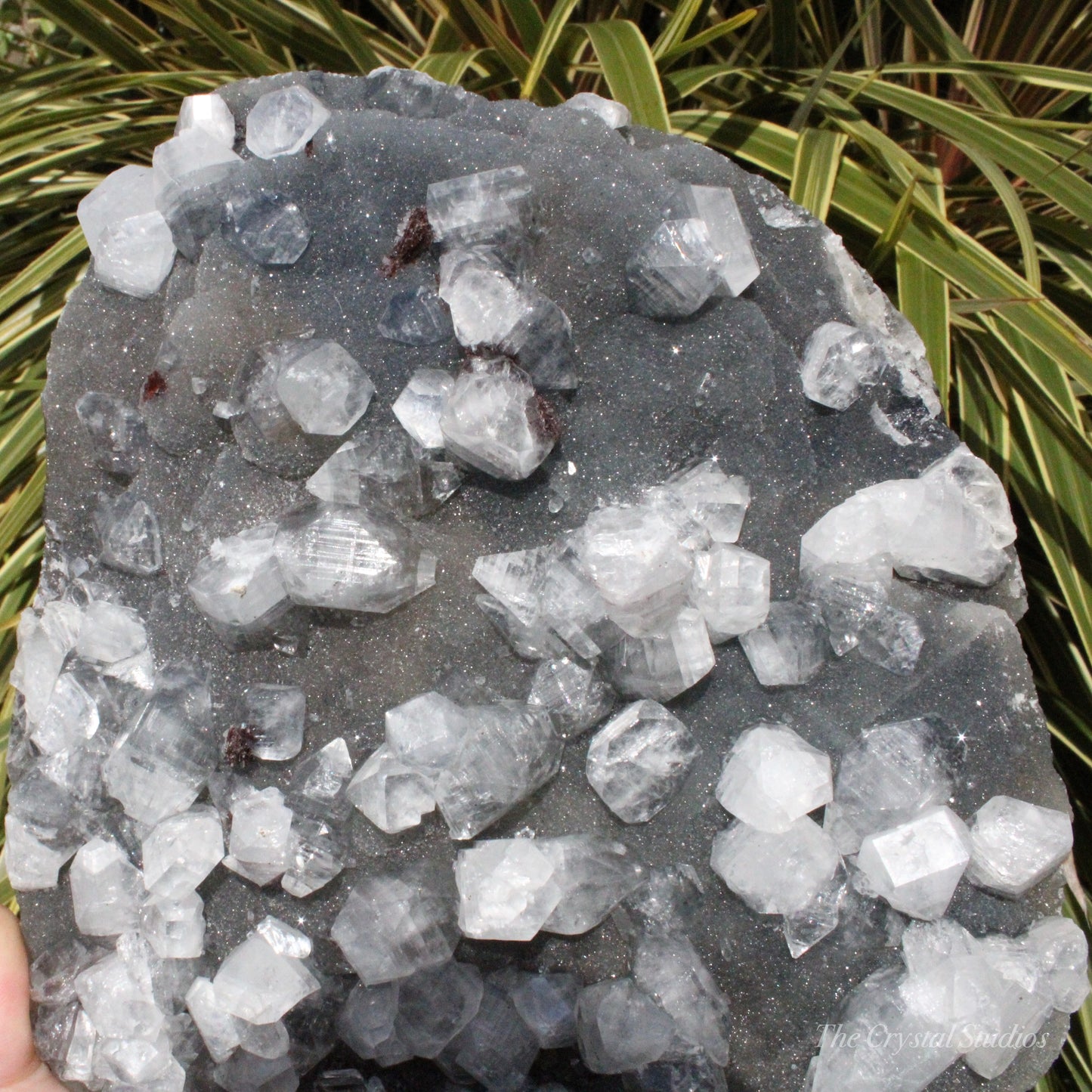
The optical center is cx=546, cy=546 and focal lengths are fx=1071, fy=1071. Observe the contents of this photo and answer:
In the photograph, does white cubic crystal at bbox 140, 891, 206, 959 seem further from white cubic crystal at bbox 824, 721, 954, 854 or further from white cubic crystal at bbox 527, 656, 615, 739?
white cubic crystal at bbox 824, 721, 954, 854

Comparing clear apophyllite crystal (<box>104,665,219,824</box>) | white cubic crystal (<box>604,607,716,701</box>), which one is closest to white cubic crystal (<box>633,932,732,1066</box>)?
white cubic crystal (<box>604,607,716,701</box>)

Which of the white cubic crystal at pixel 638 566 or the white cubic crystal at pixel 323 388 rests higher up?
the white cubic crystal at pixel 323 388

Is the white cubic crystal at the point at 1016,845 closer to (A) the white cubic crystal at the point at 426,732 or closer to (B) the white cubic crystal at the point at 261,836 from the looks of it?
(A) the white cubic crystal at the point at 426,732

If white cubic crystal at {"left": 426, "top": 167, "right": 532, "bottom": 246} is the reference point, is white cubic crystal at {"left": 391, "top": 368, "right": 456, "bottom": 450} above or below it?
below

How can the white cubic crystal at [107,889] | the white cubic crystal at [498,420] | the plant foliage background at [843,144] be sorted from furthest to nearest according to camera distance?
the plant foliage background at [843,144] → the white cubic crystal at [107,889] → the white cubic crystal at [498,420]

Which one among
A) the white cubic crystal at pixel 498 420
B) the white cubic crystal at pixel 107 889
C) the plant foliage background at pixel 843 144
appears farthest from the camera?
the plant foliage background at pixel 843 144

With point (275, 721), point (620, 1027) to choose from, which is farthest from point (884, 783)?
point (275, 721)

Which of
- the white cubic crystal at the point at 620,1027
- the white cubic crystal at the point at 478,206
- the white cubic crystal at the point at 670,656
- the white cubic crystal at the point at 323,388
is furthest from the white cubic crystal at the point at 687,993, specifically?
the white cubic crystal at the point at 478,206
